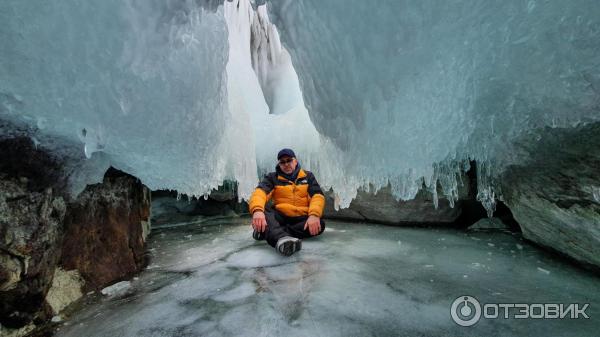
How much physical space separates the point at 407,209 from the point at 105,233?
13.2ft

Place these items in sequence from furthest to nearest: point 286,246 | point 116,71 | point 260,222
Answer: point 260,222 < point 286,246 < point 116,71

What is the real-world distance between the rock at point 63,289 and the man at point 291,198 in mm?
1760

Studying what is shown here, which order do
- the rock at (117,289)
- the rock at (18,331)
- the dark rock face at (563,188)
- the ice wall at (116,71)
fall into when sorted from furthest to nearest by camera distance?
the rock at (117,289) < the dark rock face at (563,188) < the rock at (18,331) < the ice wall at (116,71)

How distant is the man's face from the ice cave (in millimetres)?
636

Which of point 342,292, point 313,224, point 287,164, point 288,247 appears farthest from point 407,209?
point 342,292

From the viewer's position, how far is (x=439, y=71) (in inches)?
67.6

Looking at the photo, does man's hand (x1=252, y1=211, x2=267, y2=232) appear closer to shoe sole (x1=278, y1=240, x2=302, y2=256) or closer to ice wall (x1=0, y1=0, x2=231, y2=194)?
shoe sole (x1=278, y1=240, x2=302, y2=256)

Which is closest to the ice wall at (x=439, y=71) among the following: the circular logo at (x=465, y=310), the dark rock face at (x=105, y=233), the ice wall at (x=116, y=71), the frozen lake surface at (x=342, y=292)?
the ice wall at (x=116, y=71)

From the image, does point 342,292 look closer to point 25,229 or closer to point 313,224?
point 313,224

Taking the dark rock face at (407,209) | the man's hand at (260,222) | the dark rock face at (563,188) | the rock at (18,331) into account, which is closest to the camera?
the rock at (18,331)

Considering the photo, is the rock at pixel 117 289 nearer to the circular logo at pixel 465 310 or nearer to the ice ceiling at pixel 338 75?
the ice ceiling at pixel 338 75

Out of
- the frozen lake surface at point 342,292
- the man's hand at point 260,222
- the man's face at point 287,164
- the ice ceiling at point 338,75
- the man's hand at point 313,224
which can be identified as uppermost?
the ice ceiling at point 338,75

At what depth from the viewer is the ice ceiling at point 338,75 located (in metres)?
1.38

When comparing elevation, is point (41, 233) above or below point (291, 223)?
above
